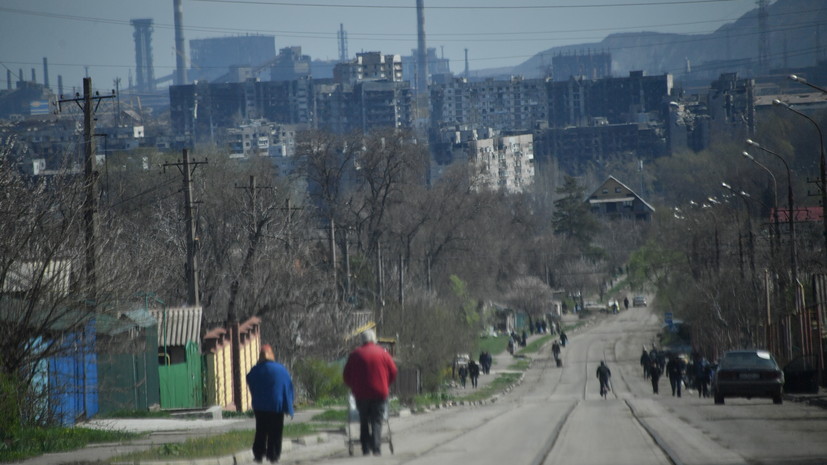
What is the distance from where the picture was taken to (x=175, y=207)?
5856 centimetres

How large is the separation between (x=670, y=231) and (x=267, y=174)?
131ft

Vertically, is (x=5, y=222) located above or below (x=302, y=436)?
above

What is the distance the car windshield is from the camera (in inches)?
1122

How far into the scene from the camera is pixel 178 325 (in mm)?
30828

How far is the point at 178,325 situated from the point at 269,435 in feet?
53.0

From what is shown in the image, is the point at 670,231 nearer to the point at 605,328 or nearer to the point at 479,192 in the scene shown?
the point at 605,328

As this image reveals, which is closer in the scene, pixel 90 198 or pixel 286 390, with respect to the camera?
pixel 286 390

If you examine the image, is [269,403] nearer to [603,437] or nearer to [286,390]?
[286,390]

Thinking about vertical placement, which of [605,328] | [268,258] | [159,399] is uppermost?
[268,258]

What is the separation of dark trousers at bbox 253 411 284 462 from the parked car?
1598 cm

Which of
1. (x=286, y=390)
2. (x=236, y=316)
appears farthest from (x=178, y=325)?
(x=286, y=390)

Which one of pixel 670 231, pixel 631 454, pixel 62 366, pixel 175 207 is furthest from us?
pixel 670 231

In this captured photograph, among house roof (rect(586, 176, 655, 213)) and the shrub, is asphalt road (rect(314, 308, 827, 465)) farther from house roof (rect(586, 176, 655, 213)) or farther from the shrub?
house roof (rect(586, 176, 655, 213))

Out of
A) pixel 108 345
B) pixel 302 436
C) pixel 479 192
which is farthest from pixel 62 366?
pixel 479 192
